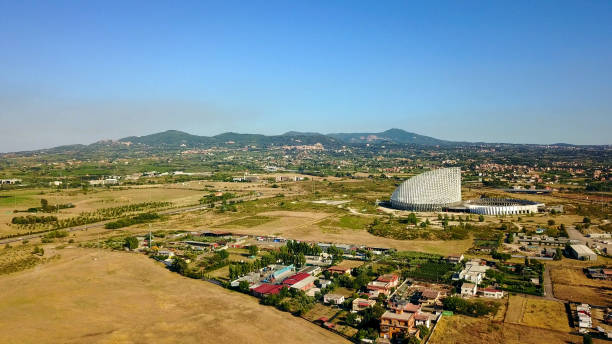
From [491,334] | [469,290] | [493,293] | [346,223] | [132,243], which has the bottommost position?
[491,334]

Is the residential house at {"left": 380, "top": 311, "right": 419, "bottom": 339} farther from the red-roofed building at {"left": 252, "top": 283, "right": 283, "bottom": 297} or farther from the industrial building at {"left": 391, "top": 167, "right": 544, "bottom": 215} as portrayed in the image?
the industrial building at {"left": 391, "top": 167, "right": 544, "bottom": 215}

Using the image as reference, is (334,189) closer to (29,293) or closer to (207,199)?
(207,199)

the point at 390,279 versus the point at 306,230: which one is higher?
the point at 390,279

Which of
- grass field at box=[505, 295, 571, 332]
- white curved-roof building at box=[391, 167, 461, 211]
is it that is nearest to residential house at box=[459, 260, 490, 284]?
grass field at box=[505, 295, 571, 332]

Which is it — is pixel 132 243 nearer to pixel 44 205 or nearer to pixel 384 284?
pixel 384 284

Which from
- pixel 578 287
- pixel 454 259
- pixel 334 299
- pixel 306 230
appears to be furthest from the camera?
pixel 306 230

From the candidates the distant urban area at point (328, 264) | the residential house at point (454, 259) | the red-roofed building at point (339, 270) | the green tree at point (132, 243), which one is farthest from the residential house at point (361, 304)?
the green tree at point (132, 243)

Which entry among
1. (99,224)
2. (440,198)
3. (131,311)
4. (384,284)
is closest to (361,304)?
(384,284)

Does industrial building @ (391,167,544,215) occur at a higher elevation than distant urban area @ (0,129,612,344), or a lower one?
higher

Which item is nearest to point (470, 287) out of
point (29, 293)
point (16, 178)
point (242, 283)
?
point (242, 283)
